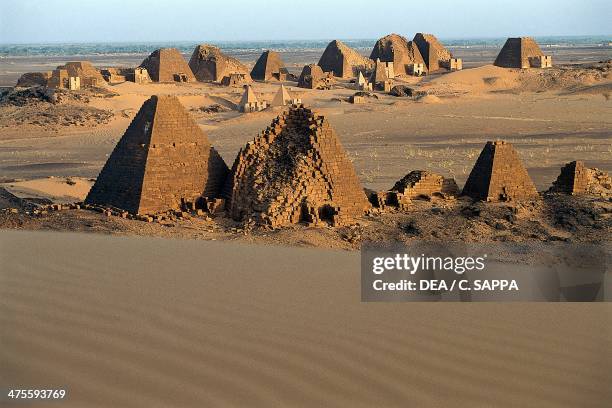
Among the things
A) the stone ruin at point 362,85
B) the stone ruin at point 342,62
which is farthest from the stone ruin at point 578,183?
the stone ruin at point 342,62

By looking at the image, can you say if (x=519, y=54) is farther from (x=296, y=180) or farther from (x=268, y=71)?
(x=296, y=180)

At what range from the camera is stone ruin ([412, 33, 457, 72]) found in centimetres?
5503

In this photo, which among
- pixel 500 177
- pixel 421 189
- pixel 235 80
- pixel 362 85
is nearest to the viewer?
pixel 500 177

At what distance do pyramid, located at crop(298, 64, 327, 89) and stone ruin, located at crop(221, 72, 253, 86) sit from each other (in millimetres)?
3194

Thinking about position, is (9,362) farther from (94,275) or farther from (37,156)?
(37,156)

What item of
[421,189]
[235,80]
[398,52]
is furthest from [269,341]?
[398,52]

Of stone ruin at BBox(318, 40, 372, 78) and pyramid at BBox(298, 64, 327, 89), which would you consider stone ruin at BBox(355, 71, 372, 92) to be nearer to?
pyramid at BBox(298, 64, 327, 89)

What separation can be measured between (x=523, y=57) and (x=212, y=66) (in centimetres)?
1836

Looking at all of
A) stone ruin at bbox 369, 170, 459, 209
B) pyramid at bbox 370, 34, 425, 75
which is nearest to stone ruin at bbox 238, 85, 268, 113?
pyramid at bbox 370, 34, 425, 75

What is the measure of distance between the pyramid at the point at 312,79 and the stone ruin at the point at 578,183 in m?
31.8

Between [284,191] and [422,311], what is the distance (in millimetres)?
4090

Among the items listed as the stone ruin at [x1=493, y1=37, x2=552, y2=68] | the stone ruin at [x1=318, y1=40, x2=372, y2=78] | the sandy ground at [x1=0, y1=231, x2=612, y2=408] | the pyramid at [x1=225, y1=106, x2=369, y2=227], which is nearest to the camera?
the sandy ground at [x1=0, y1=231, x2=612, y2=408]

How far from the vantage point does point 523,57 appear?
49844 mm

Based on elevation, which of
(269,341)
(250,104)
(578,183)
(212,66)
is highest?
(212,66)
